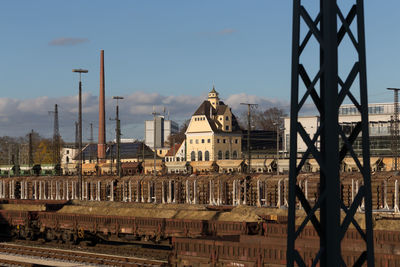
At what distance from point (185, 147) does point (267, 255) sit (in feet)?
421

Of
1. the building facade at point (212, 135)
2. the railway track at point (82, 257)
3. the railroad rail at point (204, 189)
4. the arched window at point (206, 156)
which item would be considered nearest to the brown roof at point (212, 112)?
the building facade at point (212, 135)

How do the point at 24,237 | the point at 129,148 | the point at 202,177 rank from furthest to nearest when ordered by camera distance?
the point at 129,148 < the point at 202,177 < the point at 24,237

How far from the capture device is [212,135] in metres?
140

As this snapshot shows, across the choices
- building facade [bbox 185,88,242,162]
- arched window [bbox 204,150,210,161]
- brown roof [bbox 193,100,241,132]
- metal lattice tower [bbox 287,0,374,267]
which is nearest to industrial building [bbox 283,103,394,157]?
building facade [bbox 185,88,242,162]

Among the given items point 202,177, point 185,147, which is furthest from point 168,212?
point 185,147

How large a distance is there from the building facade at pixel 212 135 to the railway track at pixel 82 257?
103 m

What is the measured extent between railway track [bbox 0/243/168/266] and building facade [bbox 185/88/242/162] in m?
103

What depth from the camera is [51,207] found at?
50.0m

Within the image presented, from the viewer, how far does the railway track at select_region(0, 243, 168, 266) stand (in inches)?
1139

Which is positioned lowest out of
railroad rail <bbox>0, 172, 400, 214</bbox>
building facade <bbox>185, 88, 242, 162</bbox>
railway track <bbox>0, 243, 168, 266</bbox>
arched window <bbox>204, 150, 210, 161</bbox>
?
railway track <bbox>0, 243, 168, 266</bbox>

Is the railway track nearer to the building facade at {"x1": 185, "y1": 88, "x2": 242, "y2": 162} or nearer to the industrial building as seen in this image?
the industrial building

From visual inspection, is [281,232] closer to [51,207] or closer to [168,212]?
[168,212]

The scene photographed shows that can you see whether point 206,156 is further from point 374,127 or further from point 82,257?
point 82,257

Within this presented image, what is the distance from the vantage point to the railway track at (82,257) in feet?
94.9
